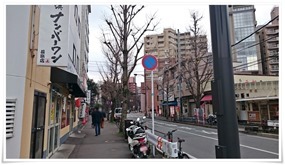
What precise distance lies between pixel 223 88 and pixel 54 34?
156 inches

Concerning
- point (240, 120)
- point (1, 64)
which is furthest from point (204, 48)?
point (1, 64)

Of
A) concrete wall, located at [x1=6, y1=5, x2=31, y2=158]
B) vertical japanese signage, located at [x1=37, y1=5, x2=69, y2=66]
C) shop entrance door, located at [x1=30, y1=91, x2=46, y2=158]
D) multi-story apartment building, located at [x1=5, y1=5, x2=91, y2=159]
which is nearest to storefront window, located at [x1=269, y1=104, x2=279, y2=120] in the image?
shop entrance door, located at [x1=30, y1=91, x2=46, y2=158]

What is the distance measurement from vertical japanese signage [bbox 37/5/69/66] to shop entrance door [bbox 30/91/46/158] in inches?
41.0

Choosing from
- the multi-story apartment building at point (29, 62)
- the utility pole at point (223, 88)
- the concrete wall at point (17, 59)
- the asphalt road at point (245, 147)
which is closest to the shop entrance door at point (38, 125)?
the multi-story apartment building at point (29, 62)

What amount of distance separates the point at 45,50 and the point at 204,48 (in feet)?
68.9

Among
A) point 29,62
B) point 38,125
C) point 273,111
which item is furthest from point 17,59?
point 273,111

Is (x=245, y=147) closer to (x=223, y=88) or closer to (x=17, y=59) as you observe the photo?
(x=223, y=88)

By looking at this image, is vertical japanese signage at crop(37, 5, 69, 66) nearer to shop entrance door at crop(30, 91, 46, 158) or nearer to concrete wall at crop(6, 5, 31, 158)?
concrete wall at crop(6, 5, 31, 158)

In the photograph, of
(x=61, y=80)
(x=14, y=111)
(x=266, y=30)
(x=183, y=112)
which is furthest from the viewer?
(x=266, y=30)

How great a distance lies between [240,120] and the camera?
23891 mm

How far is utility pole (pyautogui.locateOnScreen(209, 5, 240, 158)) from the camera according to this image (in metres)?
2.57

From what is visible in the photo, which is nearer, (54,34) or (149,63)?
(54,34)

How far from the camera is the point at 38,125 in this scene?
18.5ft
